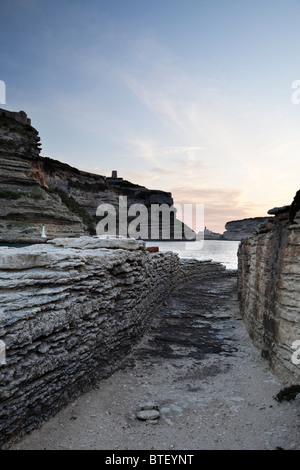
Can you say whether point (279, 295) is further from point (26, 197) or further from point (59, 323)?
point (26, 197)

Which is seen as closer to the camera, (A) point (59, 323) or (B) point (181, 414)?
(A) point (59, 323)

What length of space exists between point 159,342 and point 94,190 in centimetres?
8586

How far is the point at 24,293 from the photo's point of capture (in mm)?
4840

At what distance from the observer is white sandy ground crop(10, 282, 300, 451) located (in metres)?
4.30

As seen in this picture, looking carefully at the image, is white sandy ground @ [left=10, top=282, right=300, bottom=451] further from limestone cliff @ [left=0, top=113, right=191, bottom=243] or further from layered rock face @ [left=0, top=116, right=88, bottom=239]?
layered rock face @ [left=0, top=116, right=88, bottom=239]

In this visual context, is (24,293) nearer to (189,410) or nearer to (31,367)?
(31,367)

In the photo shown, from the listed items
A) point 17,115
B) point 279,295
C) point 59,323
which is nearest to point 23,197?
point 17,115

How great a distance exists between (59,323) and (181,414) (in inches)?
102

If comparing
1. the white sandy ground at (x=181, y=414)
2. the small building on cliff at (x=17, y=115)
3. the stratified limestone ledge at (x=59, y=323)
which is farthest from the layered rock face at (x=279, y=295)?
the small building on cliff at (x=17, y=115)

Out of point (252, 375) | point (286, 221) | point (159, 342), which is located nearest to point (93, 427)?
point (252, 375)

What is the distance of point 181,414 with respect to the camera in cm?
513

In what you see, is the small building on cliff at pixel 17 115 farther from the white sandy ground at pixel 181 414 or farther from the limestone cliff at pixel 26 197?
the white sandy ground at pixel 181 414

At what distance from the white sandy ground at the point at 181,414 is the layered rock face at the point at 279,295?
0.46 metres

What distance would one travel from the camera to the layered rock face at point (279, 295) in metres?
5.62
